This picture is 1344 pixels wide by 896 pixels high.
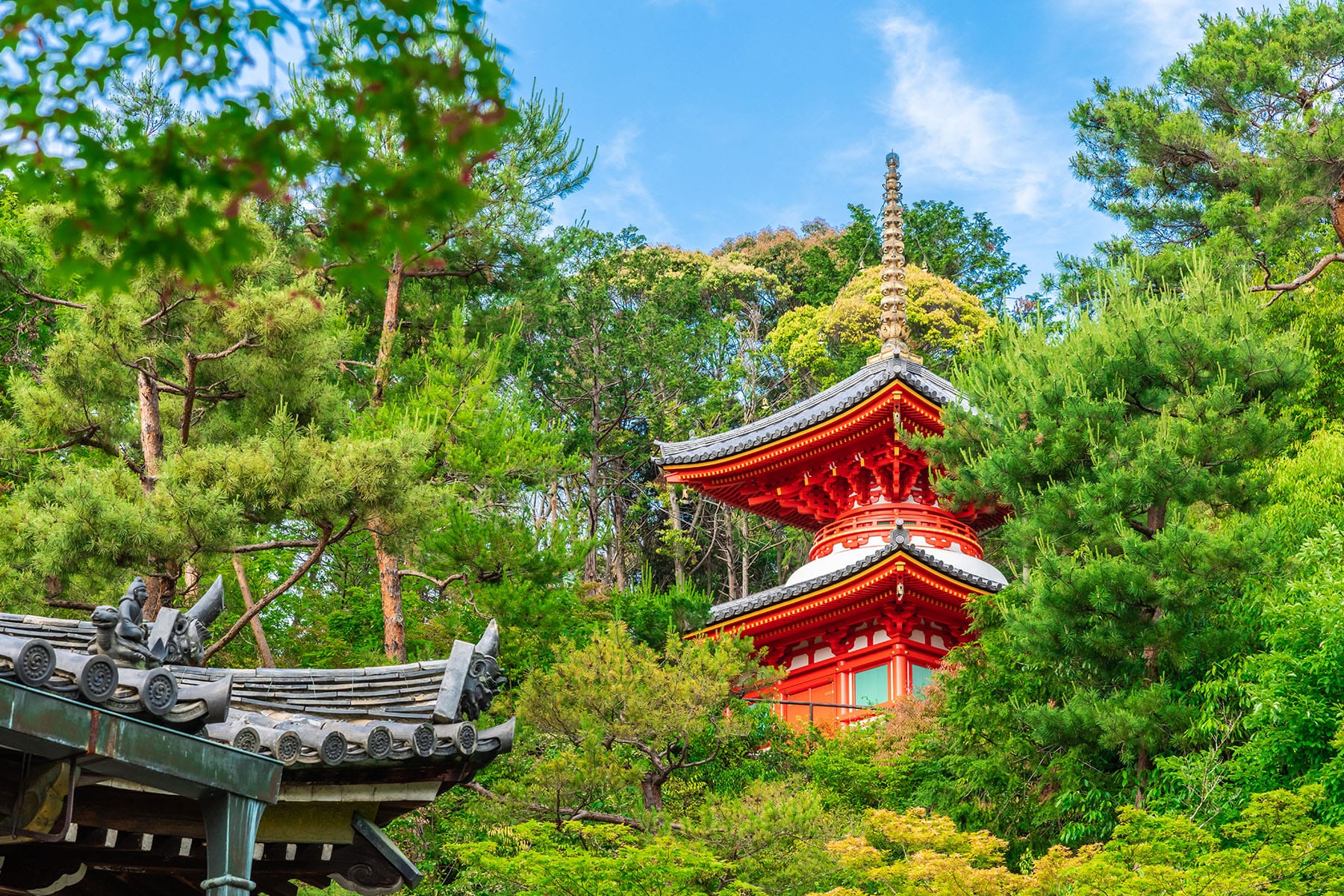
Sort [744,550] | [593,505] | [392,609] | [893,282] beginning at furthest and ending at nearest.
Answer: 1. [744,550]
2. [593,505]
3. [893,282]
4. [392,609]

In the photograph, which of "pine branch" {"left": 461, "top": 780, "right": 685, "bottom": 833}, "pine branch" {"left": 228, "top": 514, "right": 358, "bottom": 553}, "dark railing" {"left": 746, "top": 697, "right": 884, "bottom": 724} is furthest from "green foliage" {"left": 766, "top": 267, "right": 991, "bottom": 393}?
"pine branch" {"left": 461, "top": 780, "right": 685, "bottom": 833}

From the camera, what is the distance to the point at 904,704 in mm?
14859

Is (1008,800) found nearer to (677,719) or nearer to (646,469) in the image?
(677,719)

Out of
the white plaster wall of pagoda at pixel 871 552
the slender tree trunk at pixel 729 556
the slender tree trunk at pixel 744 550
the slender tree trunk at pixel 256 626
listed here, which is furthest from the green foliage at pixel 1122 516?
the slender tree trunk at pixel 729 556

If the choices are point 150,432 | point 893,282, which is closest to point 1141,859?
point 150,432

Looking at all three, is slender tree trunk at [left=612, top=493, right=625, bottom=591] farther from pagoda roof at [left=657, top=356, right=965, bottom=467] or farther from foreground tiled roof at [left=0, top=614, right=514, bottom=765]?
foreground tiled roof at [left=0, top=614, right=514, bottom=765]

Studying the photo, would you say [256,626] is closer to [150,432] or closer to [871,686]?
[150,432]

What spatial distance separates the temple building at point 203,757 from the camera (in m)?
4.21

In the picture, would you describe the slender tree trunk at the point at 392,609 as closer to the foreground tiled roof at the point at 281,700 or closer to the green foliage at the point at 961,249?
the foreground tiled roof at the point at 281,700

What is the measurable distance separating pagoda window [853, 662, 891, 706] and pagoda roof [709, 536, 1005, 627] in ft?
Result: 4.26

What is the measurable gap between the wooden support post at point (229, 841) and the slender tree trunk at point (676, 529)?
21.7 m

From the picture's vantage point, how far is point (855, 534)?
18.8 metres

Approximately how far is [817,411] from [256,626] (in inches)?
295

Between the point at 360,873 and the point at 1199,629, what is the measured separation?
7751 millimetres
